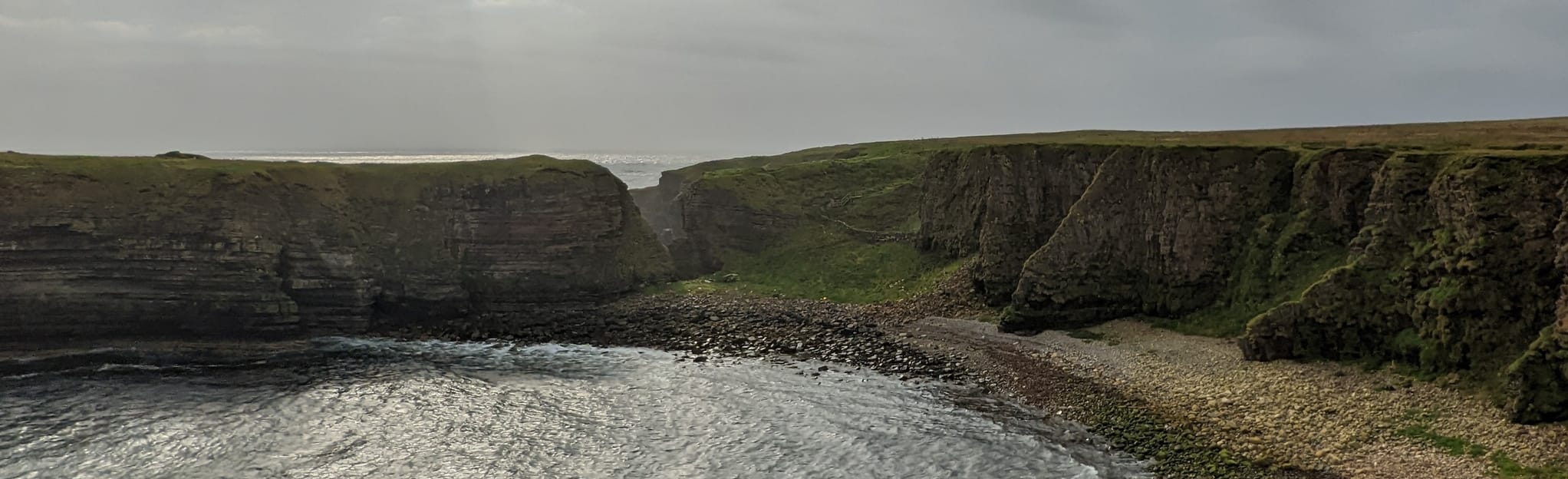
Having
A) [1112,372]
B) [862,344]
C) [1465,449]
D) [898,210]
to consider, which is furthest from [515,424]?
[898,210]

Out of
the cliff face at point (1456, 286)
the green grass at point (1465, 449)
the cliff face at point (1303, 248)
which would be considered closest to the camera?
the green grass at point (1465, 449)

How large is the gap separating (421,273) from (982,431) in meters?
41.0

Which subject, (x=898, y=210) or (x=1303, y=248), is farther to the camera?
(x=898, y=210)

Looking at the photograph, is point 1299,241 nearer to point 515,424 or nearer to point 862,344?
point 862,344

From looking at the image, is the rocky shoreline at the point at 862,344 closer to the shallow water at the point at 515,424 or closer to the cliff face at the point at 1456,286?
the shallow water at the point at 515,424

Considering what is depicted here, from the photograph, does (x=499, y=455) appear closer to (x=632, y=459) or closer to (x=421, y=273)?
(x=632, y=459)

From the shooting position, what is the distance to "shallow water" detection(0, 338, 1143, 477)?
31453 mm

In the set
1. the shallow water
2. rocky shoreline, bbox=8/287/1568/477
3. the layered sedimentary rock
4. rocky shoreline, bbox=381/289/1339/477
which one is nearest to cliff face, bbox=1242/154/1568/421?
rocky shoreline, bbox=8/287/1568/477

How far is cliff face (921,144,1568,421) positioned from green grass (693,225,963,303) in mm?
4899

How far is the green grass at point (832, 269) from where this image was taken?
6184 cm

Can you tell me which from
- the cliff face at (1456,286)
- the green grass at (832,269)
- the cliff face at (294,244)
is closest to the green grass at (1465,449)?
the cliff face at (1456,286)

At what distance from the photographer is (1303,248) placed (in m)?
40.6

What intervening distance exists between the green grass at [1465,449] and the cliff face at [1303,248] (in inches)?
82.6

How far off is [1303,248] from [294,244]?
57.1 meters
